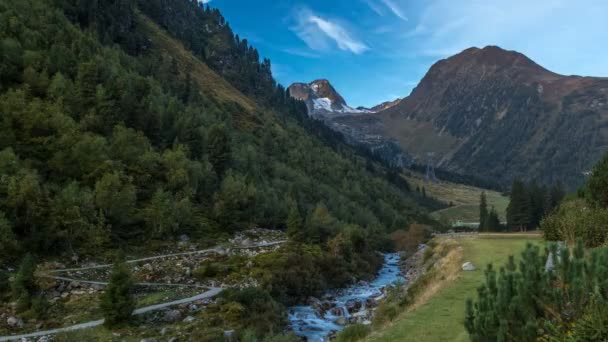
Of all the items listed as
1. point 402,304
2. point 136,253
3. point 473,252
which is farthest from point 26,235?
point 473,252

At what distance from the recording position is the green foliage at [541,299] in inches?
401

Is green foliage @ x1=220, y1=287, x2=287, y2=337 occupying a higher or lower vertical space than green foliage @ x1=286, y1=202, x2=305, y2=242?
lower

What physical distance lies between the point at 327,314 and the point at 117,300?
20.3 m

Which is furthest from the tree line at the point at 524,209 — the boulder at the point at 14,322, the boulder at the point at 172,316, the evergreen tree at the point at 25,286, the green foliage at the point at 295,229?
the boulder at the point at 14,322

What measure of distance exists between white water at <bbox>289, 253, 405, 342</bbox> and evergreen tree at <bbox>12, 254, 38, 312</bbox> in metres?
20.9

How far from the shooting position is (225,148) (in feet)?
291

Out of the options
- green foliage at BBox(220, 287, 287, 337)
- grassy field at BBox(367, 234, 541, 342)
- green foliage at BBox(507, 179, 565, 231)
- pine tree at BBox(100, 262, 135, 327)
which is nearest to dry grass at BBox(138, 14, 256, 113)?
green foliage at BBox(507, 179, 565, 231)

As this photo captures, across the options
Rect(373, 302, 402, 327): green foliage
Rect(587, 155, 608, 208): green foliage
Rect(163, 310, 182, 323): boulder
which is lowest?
Rect(163, 310, 182, 323): boulder

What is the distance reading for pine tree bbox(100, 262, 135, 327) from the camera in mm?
29812

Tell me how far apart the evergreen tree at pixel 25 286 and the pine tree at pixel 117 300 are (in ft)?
22.3

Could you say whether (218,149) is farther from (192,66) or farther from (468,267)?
(192,66)

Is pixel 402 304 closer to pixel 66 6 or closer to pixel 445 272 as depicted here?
pixel 445 272

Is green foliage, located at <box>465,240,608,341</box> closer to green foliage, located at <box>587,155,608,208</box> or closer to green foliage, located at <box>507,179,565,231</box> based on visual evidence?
green foliage, located at <box>587,155,608,208</box>

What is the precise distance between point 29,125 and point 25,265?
32.3m
